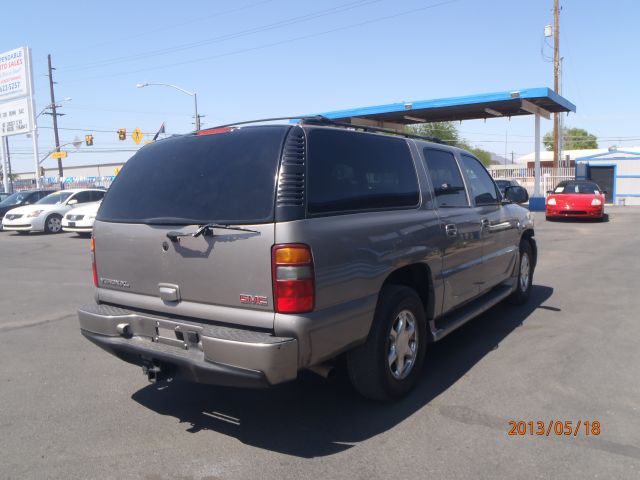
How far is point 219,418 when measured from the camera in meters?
3.87

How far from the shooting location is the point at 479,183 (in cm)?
568

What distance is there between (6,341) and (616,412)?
583 cm

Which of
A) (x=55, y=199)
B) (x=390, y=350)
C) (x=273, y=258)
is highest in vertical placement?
(x=55, y=199)

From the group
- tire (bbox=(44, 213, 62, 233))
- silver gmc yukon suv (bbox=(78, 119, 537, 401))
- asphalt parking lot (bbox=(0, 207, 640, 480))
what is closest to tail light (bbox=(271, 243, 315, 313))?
silver gmc yukon suv (bbox=(78, 119, 537, 401))

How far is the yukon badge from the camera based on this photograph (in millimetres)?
3816

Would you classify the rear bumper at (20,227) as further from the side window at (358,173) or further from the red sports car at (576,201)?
the red sports car at (576,201)

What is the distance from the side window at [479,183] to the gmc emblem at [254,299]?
2990mm

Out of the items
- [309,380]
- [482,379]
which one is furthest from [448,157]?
[309,380]

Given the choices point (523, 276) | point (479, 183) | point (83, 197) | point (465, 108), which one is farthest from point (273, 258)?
point (465, 108)

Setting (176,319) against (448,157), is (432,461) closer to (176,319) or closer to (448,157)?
(176,319)

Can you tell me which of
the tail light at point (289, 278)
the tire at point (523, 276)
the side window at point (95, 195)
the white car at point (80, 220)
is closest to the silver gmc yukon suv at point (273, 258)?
the tail light at point (289, 278)

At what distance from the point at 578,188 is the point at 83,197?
18221mm

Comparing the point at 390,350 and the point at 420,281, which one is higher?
the point at 420,281
